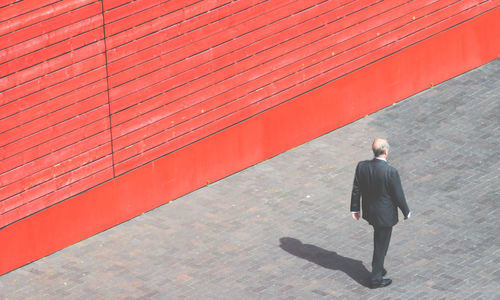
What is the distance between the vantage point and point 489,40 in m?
16.9

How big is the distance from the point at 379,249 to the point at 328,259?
0.93m

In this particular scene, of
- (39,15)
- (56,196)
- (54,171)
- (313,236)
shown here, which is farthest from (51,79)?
(313,236)

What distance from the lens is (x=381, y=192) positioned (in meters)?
11.5

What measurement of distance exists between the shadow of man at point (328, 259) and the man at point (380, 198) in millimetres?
371

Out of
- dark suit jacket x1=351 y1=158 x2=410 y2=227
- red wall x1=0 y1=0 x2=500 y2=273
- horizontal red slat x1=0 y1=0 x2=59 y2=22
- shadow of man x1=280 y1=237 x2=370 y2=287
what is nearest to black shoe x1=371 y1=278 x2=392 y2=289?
shadow of man x1=280 y1=237 x2=370 y2=287

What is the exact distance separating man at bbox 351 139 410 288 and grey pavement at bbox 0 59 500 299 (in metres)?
0.36

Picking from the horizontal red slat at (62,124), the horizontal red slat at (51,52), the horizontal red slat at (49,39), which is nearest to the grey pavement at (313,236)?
the horizontal red slat at (62,124)

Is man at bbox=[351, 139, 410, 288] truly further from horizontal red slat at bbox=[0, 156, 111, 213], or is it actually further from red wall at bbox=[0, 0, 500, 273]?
horizontal red slat at bbox=[0, 156, 111, 213]

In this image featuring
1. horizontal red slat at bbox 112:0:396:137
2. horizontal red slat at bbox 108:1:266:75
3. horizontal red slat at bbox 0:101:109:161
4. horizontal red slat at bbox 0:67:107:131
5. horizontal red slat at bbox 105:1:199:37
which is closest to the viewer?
horizontal red slat at bbox 0:67:107:131

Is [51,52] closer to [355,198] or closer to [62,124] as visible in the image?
[62,124]

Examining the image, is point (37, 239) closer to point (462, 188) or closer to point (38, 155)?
point (38, 155)

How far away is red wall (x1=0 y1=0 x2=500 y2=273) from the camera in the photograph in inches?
494

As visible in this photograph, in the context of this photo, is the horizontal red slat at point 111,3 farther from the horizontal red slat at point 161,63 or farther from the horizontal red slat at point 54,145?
the horizontal red slat at point 54,145

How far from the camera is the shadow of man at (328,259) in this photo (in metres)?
12.0
